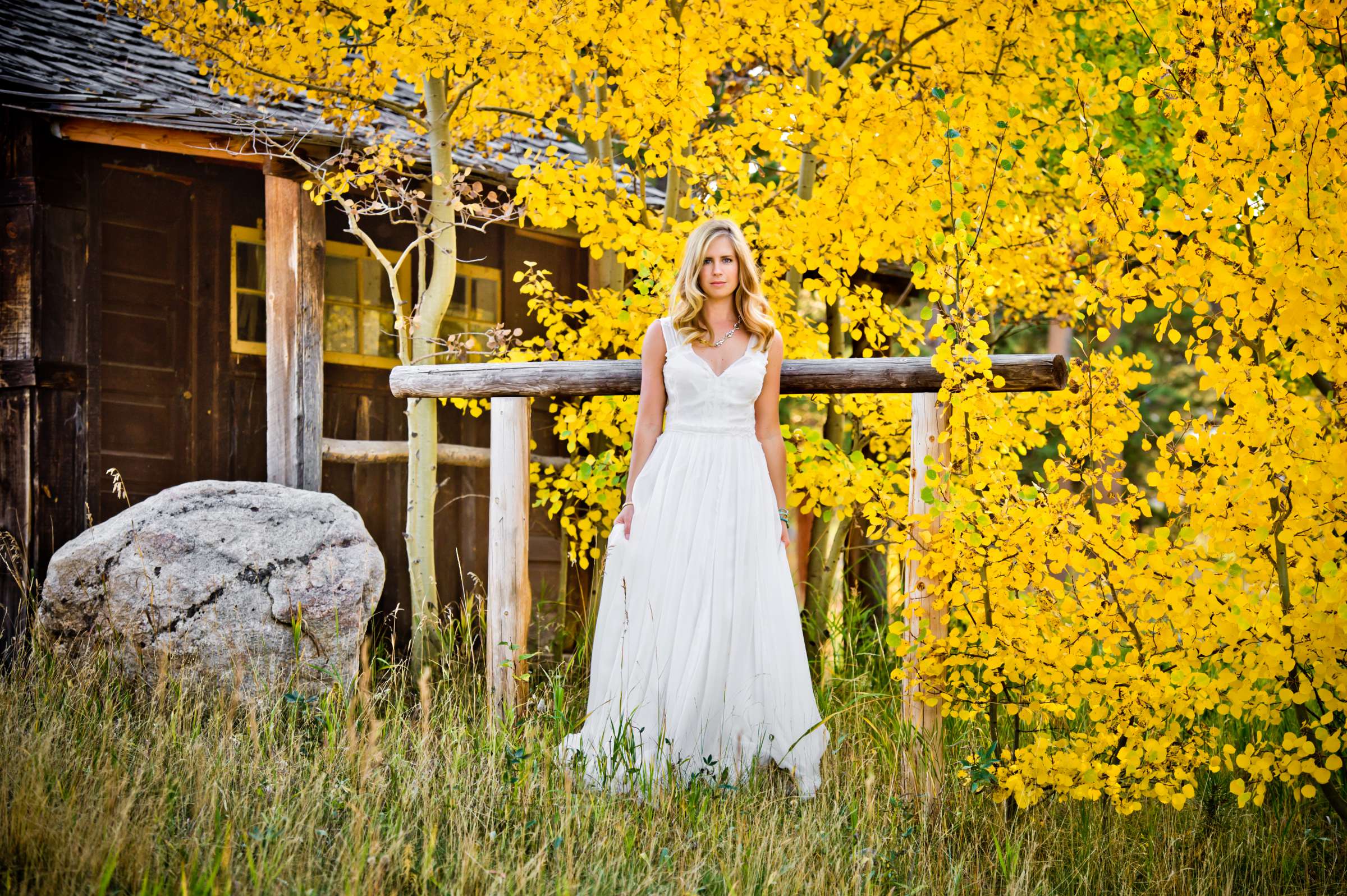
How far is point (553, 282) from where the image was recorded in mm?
8008

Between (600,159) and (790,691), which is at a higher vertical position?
(600,159)

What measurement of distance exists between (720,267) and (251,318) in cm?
404

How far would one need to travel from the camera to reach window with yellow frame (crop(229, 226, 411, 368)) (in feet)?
22.2

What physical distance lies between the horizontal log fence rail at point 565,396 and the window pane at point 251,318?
275 cm

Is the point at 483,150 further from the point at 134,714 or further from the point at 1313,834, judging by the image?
the point at 1313,834

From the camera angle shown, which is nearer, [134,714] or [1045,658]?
[1045,658]

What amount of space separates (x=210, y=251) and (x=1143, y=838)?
19.5ft

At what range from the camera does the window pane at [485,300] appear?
7797 millimetres

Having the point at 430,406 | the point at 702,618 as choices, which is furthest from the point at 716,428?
the point at 430,406

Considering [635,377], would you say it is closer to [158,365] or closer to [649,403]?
[649,403]

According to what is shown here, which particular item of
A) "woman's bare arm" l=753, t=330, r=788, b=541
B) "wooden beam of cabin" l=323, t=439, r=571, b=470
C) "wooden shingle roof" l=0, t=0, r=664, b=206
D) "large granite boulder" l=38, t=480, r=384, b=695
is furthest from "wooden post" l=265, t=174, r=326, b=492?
"woman's bare arm" l=753, t=330, r=788, b=541

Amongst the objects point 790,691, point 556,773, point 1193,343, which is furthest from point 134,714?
point 1193,343

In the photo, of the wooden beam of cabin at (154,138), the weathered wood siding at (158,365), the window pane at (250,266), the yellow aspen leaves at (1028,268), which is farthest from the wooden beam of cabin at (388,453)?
the wooden beam of cabin at (154,138)

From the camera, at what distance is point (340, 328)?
717 cm
